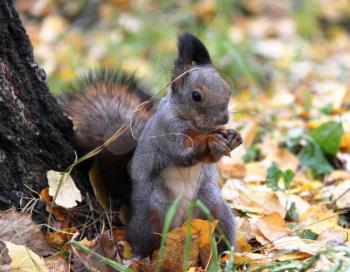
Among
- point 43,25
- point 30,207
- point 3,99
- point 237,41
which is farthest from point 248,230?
point 43,25

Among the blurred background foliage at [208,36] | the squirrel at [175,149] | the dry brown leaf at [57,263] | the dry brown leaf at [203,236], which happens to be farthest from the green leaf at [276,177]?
the blurred background foliage at [208,36]

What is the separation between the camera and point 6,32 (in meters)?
1.96

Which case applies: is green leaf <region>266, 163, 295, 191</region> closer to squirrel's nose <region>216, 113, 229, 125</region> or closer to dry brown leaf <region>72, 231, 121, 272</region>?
squirrel's nose <region>216, 113, 229, 125</region>

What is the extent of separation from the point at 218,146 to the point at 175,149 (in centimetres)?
15

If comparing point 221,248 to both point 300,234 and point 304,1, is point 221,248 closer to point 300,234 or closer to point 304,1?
point 300,234

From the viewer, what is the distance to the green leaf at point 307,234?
2.08 meters

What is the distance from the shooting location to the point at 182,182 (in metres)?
2.05

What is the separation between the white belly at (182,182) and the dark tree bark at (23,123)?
0.35m

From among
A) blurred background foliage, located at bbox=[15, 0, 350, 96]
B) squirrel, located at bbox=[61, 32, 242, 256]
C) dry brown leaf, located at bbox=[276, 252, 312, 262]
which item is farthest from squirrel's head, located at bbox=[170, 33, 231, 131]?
blurred background foliage, located at bbox=[15, 0, 350, 96]

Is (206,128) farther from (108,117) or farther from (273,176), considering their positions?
(273,176)

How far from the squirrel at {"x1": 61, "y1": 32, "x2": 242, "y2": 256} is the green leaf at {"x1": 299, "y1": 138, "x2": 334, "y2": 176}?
804 millimetres

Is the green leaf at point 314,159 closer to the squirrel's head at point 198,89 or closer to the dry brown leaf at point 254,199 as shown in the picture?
the dry brown leaf at point 254,199

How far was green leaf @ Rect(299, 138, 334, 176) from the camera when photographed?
280 centimetres

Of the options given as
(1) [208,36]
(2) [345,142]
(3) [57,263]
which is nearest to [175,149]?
(3) [57,263]
